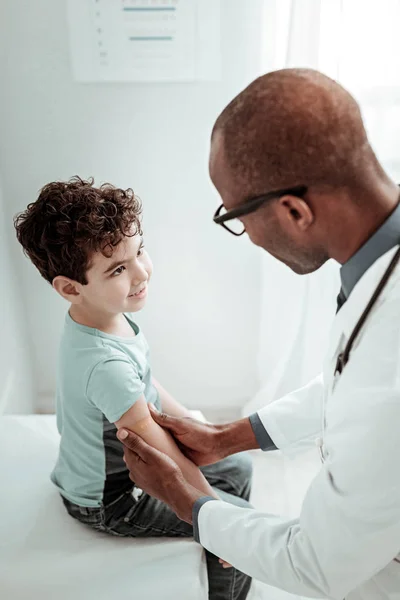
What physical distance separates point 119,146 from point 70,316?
67 cm

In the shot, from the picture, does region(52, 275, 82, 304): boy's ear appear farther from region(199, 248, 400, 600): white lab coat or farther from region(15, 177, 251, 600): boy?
region(199, 248, 400, 600): white lab coat

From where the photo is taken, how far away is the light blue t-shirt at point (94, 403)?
1238 mm

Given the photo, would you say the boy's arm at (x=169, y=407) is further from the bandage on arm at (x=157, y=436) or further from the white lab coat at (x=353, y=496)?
the white lab coat at (x=353, y=496)

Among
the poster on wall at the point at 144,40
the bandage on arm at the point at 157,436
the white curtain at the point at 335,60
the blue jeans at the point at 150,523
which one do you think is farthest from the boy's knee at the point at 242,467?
the poster on wall at the point at 144,40

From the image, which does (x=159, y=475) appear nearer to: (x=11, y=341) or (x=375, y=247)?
(x=375, y=247)

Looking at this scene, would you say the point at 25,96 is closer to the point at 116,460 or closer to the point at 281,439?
the point at 116,460

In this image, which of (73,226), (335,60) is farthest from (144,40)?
(73,226)

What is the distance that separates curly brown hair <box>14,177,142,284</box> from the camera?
3.95 feet

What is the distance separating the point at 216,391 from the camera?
7.30 feet

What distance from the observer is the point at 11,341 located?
1.93 meters

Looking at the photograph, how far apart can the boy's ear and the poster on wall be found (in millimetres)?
690

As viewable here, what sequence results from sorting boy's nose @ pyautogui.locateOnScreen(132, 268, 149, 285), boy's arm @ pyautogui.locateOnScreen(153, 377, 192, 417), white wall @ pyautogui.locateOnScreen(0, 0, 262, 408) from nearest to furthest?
1. boy's nose @ pyautogui.locateOnScreen(132, 268, 149, 285)
2. boy's arm @ pyautogui.locateOnScreen(153, 377, 192, 417)
3. white wall @ pyautogui.locateOnScreen(0, 0, 262, 408)

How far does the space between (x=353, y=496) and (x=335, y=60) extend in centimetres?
104

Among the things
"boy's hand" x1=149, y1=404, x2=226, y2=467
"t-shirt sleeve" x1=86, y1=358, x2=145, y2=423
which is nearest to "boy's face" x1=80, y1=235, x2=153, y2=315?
"t-shirt sleeve" x1=86, y1=358, x2=145, y2=423
